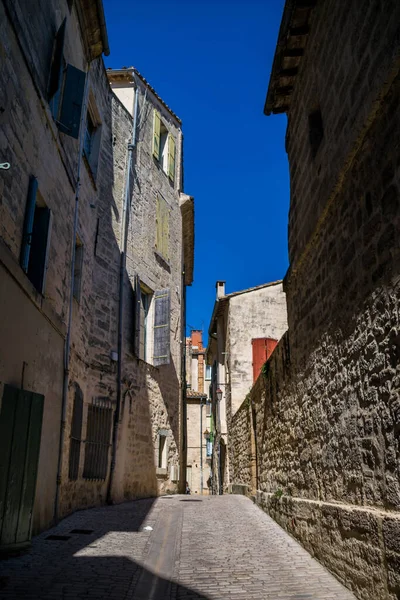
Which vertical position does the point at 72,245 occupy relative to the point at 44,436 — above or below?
above

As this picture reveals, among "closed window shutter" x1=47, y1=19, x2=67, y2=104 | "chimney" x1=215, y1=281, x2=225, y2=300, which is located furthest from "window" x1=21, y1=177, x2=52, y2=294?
"chimney" x1=215, y1=281, x2=225, y2=300

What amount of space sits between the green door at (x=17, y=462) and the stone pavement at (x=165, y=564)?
28 centimetres

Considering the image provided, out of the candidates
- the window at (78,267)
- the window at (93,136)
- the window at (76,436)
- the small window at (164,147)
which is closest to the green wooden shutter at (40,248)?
the window at (78,267)

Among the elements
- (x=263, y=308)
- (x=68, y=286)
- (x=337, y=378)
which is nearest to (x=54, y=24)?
(x=68, y=286)

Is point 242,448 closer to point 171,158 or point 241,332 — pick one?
point 241,332

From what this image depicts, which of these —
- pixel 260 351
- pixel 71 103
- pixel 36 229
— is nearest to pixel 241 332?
pixel 260 351

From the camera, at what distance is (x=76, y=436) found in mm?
8859

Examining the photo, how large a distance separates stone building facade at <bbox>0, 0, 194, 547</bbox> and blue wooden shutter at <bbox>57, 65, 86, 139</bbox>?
2cm

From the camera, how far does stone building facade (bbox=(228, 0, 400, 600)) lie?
144 inches

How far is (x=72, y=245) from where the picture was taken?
8.51 m

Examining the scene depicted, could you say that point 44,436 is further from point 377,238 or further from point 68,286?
point 377,238

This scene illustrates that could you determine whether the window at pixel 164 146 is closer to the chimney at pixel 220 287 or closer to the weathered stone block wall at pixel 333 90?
the chimney at pixel 220 287

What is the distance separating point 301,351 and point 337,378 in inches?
58.1

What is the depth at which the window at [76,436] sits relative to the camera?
8.60 meters
